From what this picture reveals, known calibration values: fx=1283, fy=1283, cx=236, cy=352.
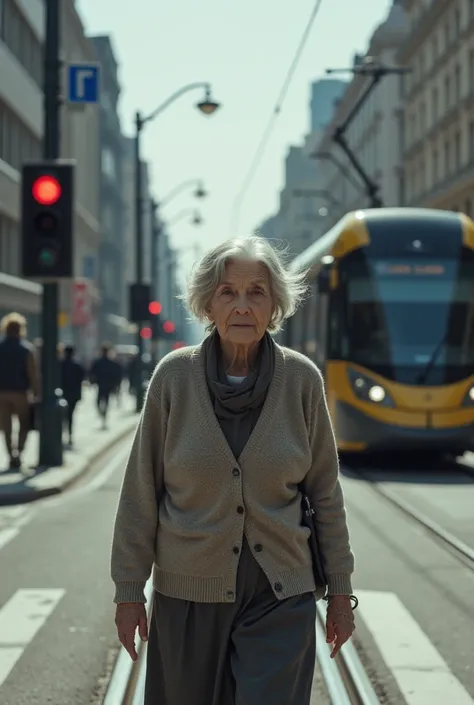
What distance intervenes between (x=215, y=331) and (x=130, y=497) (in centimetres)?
50

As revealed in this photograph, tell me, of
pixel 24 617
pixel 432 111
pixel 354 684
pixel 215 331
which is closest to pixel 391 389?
pixel 24 617

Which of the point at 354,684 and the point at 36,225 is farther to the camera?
the point at 36,225

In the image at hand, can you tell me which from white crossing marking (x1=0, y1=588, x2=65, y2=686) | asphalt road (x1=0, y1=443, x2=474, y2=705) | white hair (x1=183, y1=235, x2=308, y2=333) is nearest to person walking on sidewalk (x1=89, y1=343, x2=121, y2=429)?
asphalt road (x1=0, y1=443, x2=474, y2=705)

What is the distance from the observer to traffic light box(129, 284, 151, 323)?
34188 millimetres

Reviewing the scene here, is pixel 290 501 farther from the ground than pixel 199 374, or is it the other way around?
pixel 199 374

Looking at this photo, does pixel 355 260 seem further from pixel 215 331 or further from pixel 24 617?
pixel 215 331

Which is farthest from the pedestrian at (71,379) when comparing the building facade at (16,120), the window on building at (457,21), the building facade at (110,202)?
the building facade at (110,202)

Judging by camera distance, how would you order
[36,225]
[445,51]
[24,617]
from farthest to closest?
[445,51] → [36,225] → [24,617]

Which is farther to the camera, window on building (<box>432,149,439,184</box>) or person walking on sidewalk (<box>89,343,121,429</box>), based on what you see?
window on building (<box>432,149,439,184</box>)

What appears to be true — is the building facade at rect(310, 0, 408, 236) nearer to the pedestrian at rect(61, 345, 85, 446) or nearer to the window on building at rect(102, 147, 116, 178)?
the window on building at rect(102, 147, 116, 178)

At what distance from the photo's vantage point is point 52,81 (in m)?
15.2

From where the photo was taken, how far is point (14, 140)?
145 ft

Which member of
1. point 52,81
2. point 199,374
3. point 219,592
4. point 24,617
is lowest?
point 24,617

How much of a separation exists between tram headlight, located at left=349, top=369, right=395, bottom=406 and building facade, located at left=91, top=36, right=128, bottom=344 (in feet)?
227
